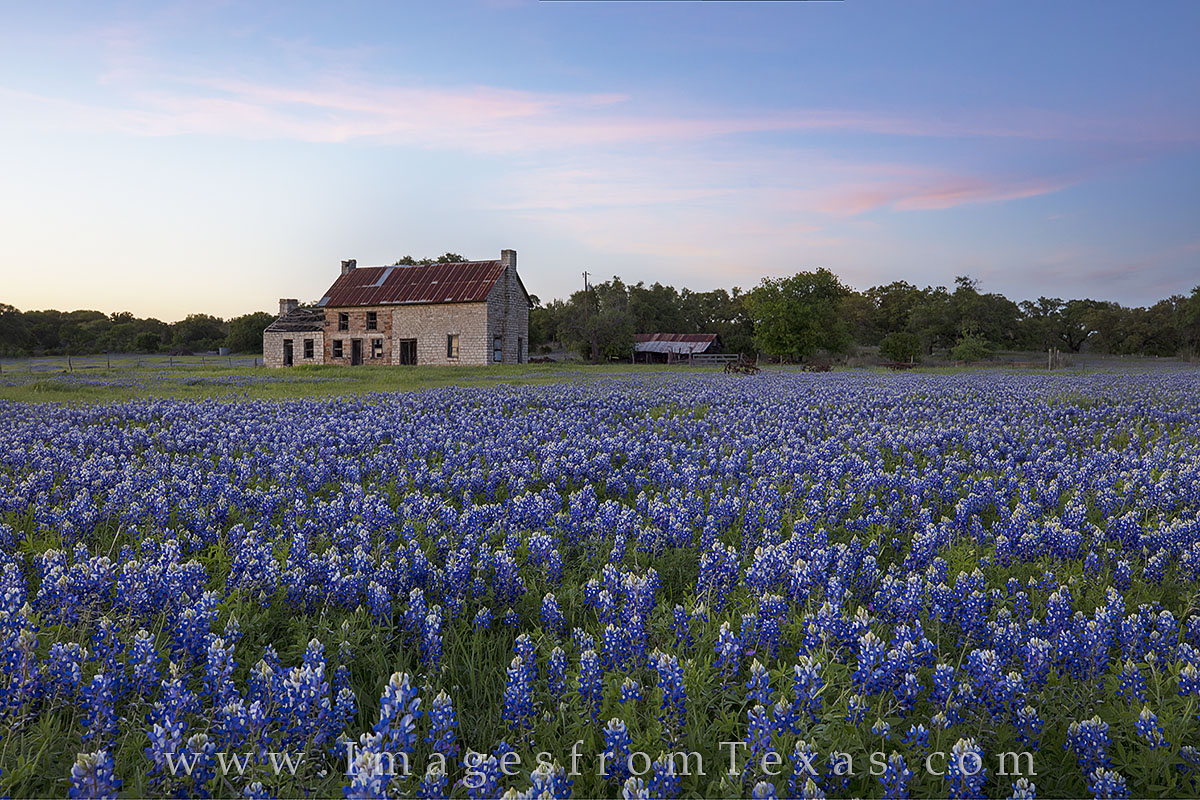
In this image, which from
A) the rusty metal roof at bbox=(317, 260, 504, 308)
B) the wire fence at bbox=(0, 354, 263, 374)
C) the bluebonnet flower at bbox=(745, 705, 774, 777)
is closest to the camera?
the bluebonnet flower at bbox=(745, 705, 774, 777)

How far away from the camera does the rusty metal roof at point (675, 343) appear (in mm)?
85812

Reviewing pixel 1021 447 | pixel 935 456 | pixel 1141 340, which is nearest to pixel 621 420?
pixel 935 456

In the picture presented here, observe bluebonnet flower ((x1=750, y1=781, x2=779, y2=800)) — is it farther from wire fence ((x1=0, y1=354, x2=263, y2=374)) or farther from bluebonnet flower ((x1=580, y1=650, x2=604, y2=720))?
wire fence ((x1=0, y1=354, x2=263, y2=374))

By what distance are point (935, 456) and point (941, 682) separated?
20.1ft

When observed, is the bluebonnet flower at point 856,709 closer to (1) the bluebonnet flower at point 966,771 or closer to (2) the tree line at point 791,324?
(1) the bluebonnet flower at point 966,771

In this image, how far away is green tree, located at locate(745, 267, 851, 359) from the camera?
78250 millimetres

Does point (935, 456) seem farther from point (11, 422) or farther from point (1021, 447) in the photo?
point (11, 422)

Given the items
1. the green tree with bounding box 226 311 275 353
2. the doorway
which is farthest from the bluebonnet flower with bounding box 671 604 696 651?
the green tree with bounding box 226 311 275 353

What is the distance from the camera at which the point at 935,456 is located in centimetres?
802

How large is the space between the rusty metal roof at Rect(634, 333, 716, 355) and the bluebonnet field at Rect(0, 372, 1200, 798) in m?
79.2

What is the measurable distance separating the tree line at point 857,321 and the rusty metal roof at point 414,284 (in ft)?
74.0

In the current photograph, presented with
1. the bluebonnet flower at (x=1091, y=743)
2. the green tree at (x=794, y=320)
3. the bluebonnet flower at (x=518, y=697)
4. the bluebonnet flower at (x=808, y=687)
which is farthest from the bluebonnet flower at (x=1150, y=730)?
the green tree at (x=794, y=320)

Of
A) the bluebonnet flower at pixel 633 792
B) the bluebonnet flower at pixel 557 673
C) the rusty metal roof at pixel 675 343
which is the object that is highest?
the rusty metal roof at pixel 675 343

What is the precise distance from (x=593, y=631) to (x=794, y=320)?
7876 cm
